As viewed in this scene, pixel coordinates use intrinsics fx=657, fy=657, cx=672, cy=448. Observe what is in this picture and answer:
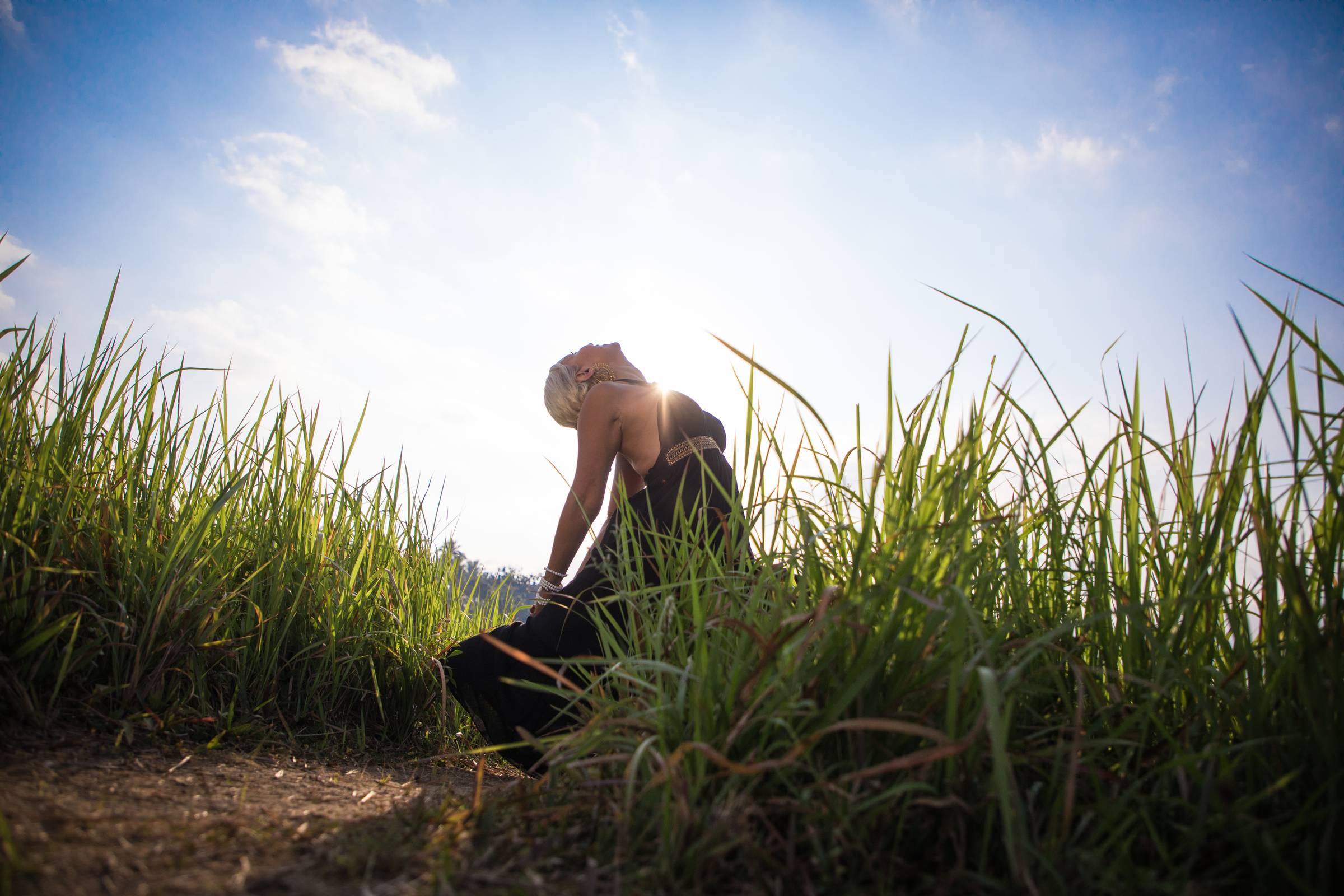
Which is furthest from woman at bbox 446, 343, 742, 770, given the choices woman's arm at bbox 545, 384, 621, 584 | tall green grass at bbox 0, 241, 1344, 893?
tall green grass at bbox 0, 241, 1344, 893

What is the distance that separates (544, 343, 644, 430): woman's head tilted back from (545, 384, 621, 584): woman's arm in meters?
0.65

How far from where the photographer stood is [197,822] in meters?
1.00

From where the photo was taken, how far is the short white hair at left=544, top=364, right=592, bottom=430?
4.00 m

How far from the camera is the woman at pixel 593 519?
2.31m

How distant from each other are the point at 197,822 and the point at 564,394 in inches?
126

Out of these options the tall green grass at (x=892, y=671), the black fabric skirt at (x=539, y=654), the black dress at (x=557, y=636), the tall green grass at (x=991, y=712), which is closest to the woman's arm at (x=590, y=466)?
the black dress at (x=557, y=636)

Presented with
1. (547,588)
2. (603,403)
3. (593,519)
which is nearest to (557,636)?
(547,588)

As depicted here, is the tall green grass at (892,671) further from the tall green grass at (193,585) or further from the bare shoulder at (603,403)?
the bare shoulder at (603,403)

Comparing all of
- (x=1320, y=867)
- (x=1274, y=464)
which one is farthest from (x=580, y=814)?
(x=1274, y=464)

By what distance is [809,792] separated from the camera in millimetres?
817

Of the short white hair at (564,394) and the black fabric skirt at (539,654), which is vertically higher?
the short white hair at (564,394)

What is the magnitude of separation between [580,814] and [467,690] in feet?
5.10

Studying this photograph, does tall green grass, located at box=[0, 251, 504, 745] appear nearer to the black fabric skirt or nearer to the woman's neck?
the black fabric skirt

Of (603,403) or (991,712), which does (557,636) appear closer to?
(603,403)
